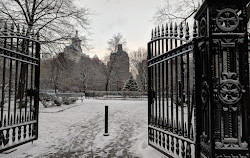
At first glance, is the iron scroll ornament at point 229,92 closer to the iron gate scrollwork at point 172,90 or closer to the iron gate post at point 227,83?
the iron gate post at point 227,83

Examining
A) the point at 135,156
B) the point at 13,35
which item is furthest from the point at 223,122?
the point at 13,35

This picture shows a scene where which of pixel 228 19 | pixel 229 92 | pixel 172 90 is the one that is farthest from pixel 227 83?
pixel 172 90

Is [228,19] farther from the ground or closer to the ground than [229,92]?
farther from the ground

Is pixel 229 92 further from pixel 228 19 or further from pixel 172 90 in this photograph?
pixel 172 90

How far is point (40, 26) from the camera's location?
14.2 meters

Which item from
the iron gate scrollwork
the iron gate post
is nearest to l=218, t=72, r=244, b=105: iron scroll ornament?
the iron gate post

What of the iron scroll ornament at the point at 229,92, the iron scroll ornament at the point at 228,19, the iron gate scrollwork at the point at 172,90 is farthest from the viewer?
the iron gate scrollwork at the point at 172,90

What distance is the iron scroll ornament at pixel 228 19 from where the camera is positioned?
2.39 m

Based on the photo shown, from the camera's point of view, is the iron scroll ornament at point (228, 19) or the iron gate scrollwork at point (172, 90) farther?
the iron gate scrollwork at point (172, 90)

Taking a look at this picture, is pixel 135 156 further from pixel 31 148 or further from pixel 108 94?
pixel 108 94

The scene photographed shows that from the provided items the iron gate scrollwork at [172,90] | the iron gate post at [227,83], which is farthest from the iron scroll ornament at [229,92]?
the iron gate scrollwork at [172,90]

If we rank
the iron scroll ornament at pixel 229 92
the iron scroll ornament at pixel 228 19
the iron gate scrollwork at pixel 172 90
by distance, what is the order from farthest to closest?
1. the iron gate scrollwork at pixel 172 90
2. the iron scroll ornament at pixel 228 19
3. the iron scroll ornament at pixel 229 92

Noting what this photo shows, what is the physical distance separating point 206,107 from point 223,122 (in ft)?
0.97

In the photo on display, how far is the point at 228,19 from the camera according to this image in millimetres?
2395
